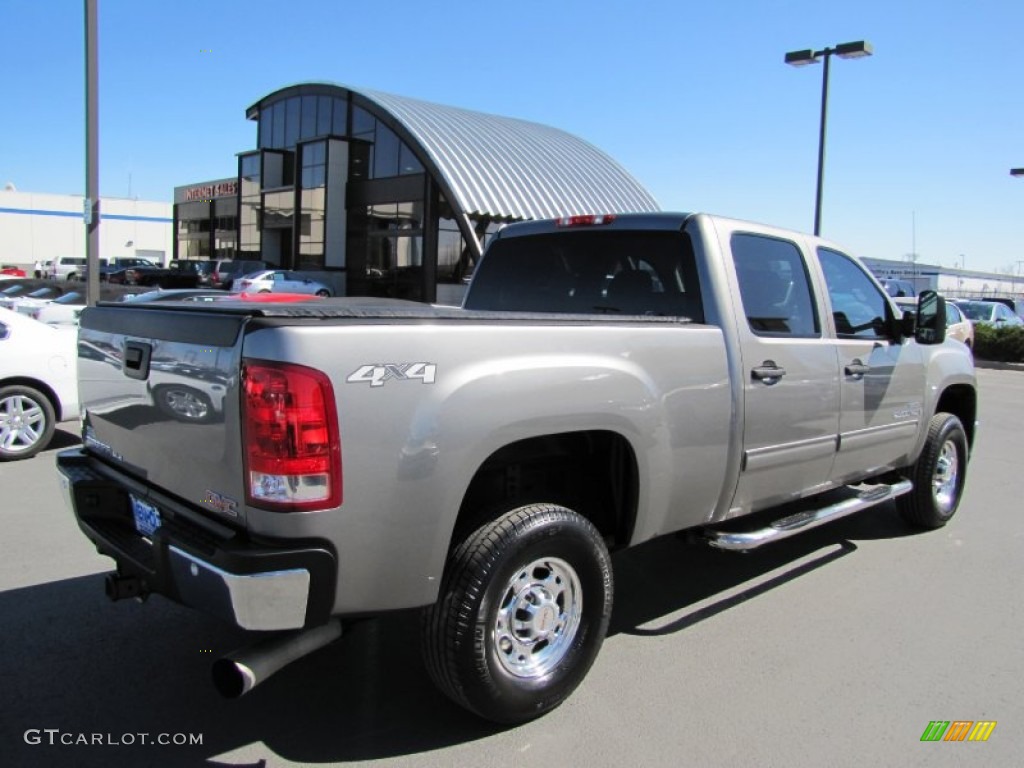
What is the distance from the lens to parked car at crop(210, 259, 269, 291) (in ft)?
133

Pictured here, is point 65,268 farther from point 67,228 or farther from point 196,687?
point 196,687

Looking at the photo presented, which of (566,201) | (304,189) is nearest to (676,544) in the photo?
(566,201)

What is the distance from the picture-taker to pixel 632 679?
3.54 metres

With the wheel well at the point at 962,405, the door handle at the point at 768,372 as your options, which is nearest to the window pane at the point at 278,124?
the wheel well at the point at 962,405

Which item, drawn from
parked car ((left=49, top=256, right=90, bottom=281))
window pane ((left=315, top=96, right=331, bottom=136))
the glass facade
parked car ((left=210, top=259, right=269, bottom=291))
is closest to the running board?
the glass facade

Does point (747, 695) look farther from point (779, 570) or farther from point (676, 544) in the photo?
point (676, 544)

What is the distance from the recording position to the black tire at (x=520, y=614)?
2.85 metres

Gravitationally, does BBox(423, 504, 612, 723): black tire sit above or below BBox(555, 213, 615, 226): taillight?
below

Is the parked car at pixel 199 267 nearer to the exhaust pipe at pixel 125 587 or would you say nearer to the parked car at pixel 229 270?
the parked car at pixel 229 270

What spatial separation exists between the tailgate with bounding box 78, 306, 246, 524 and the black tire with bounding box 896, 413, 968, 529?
4.80 meters

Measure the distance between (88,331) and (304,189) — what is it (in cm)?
4322

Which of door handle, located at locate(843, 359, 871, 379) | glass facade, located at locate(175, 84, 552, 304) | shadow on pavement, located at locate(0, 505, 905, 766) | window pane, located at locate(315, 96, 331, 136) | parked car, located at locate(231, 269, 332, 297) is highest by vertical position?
window pane, located at locate(315, 96, 331, 136)

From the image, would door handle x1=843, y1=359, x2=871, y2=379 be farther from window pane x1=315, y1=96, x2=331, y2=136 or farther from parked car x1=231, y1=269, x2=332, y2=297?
window pane x1=315, y1=96, x2=331, y2=136

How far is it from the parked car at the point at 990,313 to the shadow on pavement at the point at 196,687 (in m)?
22.4
